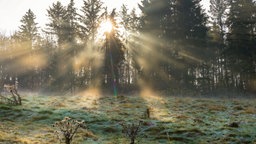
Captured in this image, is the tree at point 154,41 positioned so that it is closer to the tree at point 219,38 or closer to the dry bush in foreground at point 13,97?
the tree at point 219,38

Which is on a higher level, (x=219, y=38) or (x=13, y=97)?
(x=219, y=38)

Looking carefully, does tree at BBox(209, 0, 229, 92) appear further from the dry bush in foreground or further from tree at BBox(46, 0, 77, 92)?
the dry bush in foreground

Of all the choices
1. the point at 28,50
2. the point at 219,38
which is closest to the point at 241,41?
the point at 219,38

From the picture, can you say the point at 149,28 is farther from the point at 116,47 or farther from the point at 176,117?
the point at 176,117

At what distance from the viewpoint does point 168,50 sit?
44.6 metres

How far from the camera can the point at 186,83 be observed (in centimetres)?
4378

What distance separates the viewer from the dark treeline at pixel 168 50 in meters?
43.8

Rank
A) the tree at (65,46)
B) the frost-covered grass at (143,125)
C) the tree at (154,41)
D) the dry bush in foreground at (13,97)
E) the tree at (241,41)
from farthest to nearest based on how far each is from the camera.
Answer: the tree at (65,46), the tree at (154,41), the tree at (241,41), the dry bush in foreground at (13,97), the frost-covered grass at (143,125)

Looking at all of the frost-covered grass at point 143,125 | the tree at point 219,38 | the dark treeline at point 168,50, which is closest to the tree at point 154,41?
the dark treeline at point 168,50

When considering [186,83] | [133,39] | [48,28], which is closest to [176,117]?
[186,83]

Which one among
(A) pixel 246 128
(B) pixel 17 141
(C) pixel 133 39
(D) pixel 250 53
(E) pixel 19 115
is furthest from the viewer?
(C) pixel 133 39

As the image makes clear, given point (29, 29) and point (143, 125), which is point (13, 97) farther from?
point (29, 29)

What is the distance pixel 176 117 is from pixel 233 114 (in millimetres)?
4231

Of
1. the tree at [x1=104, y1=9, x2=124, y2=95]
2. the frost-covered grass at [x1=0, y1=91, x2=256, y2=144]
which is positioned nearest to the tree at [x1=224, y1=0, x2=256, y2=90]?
the tree at [x1=104, y1=9, x2=124, y2=95]
